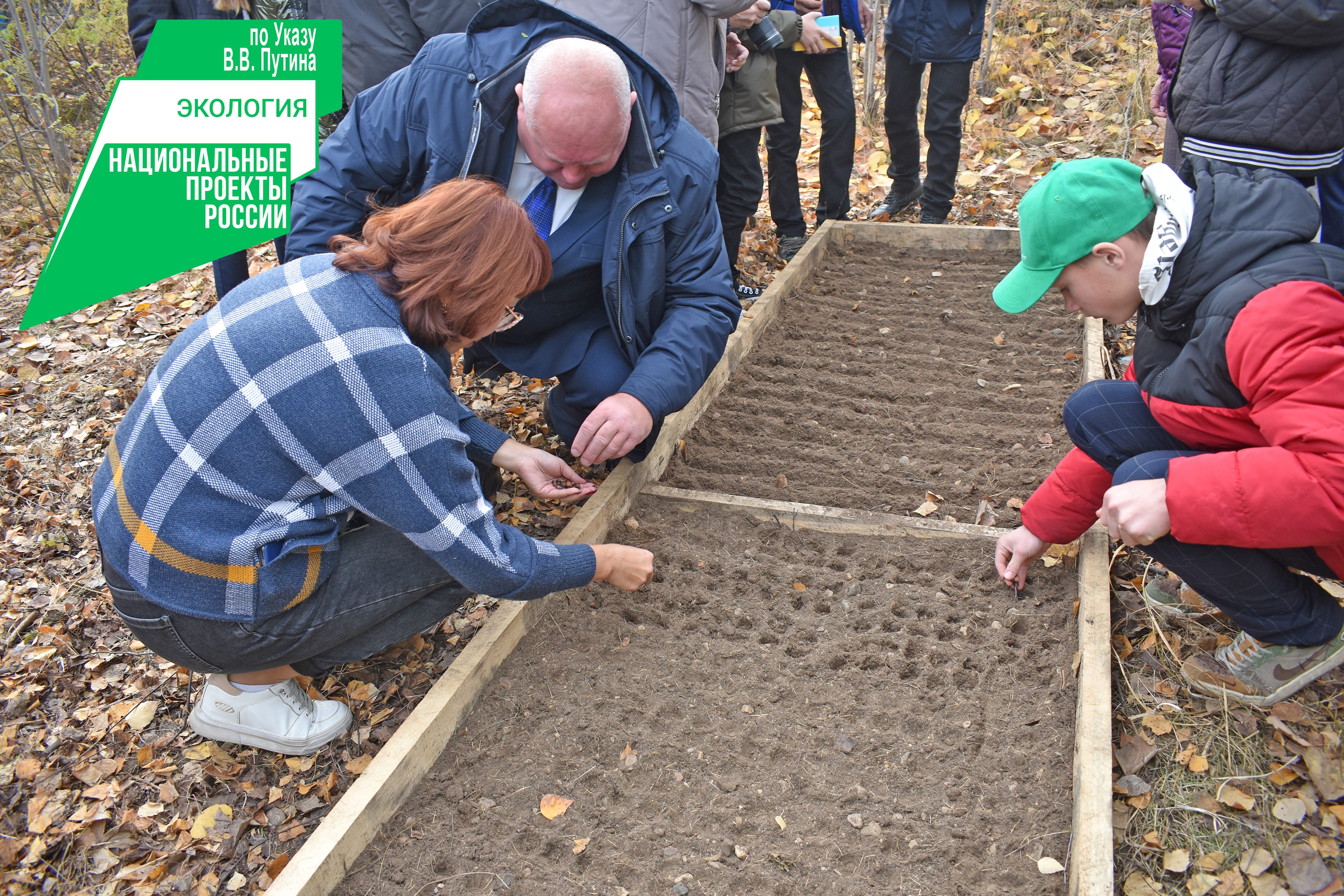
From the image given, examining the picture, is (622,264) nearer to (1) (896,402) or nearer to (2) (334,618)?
(2) (334,618)

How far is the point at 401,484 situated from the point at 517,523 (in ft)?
3.94

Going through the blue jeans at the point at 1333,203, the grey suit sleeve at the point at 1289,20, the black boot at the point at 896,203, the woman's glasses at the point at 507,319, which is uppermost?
the grey suit sleeve at the point at 1289,20

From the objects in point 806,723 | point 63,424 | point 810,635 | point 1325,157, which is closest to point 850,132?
point 1325,157

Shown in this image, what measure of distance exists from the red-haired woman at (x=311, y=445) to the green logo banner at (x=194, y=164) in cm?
265

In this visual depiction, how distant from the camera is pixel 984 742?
197 centimetres

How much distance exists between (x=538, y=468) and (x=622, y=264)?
24.3 inches

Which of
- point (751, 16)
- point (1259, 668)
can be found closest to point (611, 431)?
point (1259, 668)

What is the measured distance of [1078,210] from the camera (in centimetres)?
168

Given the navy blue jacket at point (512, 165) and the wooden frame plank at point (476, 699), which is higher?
the navy blue jacket at point (512, 165)

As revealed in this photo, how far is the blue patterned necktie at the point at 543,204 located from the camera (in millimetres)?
2584

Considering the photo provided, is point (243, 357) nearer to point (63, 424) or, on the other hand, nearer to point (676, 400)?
point (676, 400)

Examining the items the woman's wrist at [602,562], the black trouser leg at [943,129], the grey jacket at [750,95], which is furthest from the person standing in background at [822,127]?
the woman's wrist at [602,562]

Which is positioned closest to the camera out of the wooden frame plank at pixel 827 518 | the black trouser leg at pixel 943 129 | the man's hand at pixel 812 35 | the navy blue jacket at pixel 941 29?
the wooden frame plank at pixel 827 518

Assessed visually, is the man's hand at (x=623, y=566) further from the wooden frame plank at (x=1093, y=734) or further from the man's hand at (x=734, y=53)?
the man's hand at (x=734, y=53)
